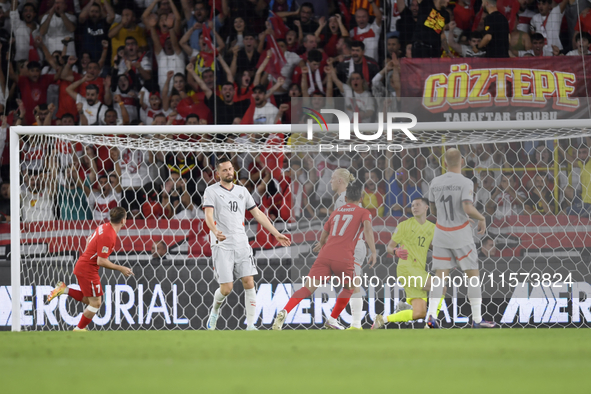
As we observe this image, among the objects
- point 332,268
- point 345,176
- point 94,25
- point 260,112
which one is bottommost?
point 332,268

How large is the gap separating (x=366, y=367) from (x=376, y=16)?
6316 mm

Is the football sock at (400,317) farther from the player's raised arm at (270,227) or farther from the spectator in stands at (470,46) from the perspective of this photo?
the spectator in stands at (470,46)

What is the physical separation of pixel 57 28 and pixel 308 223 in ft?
16.0

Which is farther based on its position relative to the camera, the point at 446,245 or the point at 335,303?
the point at 335,303

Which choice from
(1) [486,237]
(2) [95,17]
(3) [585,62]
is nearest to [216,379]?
(1) [486,237]

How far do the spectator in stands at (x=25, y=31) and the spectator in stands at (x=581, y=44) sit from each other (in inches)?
254

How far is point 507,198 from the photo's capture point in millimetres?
3916

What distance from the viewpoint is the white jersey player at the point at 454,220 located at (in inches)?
142

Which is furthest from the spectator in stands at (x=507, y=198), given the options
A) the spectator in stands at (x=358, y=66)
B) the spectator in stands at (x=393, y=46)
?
the spectator in stands at (x=393, y=46)

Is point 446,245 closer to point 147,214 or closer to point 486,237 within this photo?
point 486,237

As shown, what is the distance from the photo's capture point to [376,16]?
716 cm

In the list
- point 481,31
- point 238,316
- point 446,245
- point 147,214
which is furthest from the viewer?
point 481,31

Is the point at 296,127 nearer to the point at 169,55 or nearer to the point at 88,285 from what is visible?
the point at 88,285

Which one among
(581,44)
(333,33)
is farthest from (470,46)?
(333,33)
